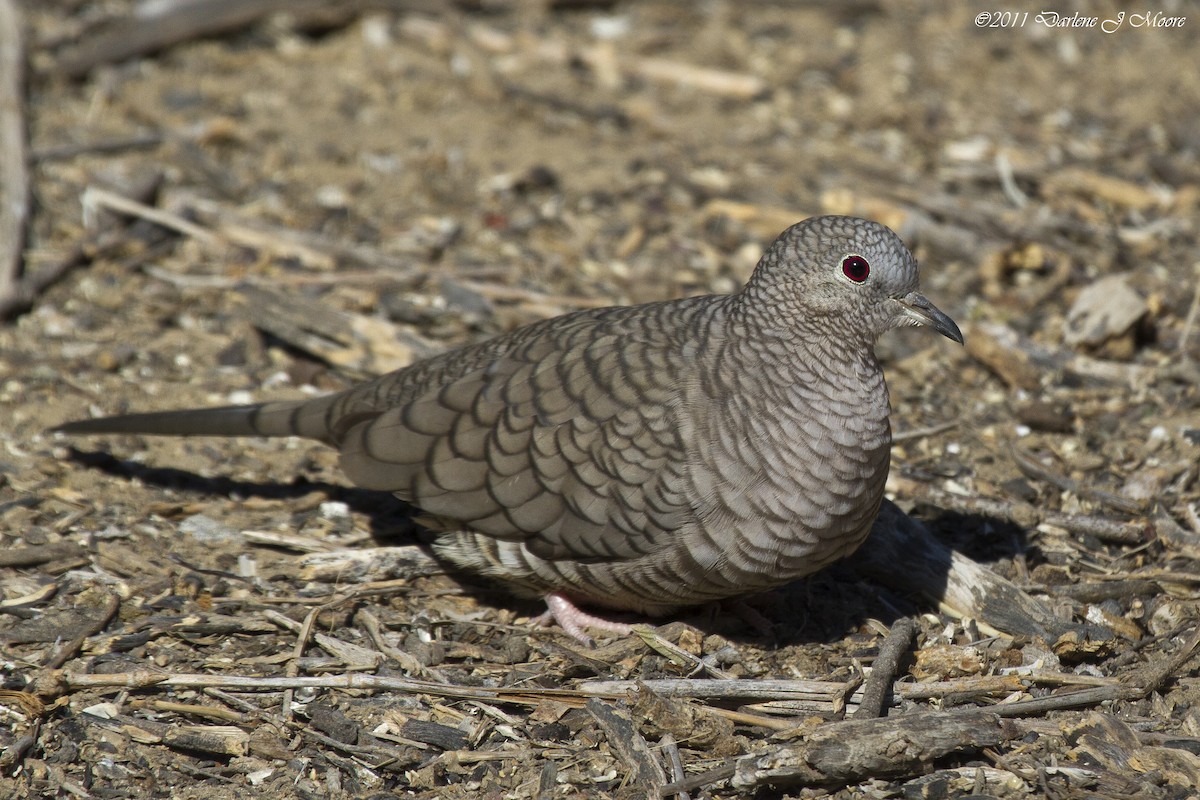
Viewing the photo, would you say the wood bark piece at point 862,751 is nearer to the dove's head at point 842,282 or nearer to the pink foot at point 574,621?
the pink foot at point 574,621

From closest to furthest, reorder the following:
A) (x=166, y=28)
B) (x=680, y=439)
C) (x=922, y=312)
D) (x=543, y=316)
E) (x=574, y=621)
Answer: (x=680, y=439) → (x=922, y=312) → (x=574, y=621) → (x=543, y=316) → (x=166, y=28)

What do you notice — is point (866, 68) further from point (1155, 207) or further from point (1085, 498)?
point (1085, 498)

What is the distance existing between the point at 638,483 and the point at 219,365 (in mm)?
2479

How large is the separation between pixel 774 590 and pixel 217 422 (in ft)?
7.14

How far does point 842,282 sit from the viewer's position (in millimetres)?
4023

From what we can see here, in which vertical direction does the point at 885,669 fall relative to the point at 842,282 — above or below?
below

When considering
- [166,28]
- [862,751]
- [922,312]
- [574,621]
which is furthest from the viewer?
[166,28]

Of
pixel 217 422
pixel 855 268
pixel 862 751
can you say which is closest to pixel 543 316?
pixel 217 422

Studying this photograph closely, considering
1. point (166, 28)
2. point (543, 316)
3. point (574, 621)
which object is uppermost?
point (166, 28)

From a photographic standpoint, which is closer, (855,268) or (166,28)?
(855,268)

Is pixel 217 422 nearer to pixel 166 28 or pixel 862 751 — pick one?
pixel 862 751

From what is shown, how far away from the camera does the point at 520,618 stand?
181 inches

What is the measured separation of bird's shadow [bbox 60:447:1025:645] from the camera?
4.45 meters

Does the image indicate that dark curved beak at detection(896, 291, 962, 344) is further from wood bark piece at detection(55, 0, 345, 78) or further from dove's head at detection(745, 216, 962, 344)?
wood bark piece at detection(55, 0, 345, 78)
